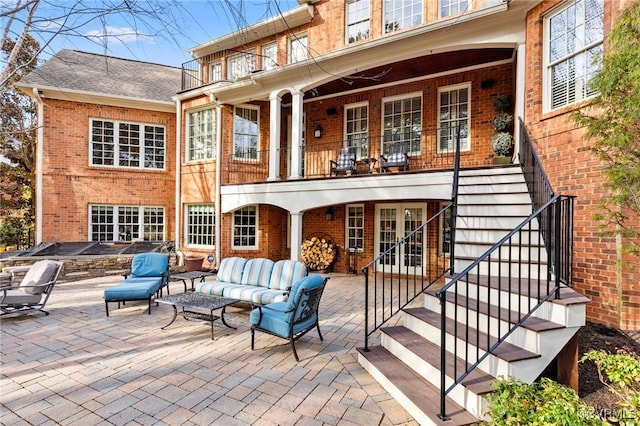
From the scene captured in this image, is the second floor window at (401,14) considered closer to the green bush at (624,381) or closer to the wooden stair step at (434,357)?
the wooden stair step at (434,357)

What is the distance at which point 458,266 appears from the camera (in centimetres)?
462

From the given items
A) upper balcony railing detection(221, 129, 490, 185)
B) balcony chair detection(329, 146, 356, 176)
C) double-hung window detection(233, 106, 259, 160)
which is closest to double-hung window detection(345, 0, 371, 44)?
upper balcony railing detection(221, 129, 490, 185)

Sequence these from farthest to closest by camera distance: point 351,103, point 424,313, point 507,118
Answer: point 351,103 → point 507,118 → point 424,313

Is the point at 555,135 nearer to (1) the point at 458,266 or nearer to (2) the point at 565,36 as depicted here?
(2) the point at 565,36

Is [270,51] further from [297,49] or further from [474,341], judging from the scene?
[474,341]

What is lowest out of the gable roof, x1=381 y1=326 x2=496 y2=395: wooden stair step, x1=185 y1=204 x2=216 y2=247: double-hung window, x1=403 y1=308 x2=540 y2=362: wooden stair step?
x1=381 y1=326 x2=496 y2=395: wooden stair step

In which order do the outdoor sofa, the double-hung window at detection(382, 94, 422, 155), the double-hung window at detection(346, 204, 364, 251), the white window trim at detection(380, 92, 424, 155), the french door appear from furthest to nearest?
1. the double-hung window at detection(346, 204, 364, 251)
2. the french door
3. the double-hung window at detection(382, 94, 422, 155)
4. the white window trim at detection(380, 92, 424, 155)
5. the outdoor sofa

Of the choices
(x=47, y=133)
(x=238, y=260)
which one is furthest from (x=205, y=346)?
(x=47, y=133)

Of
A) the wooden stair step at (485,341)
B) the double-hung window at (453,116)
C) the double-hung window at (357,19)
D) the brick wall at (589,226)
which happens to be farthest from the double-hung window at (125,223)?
the brick wall at (589,226)

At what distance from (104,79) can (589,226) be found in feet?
48.7

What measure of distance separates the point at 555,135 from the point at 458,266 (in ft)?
9.21

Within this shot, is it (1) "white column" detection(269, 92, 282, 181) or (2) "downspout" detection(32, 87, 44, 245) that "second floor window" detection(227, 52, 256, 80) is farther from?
(2) "downspout" detection(32, 87, 44, 245)

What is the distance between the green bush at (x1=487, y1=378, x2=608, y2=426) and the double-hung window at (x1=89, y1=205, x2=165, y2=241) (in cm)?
1230

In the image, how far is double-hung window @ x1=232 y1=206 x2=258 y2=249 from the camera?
1102 cm
